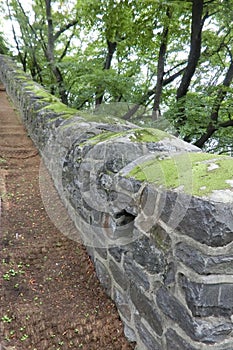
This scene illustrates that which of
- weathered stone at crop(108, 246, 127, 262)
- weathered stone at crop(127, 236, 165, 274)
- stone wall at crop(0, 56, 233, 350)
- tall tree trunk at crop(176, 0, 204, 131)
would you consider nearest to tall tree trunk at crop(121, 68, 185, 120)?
tall tree trunk at crop(176, 0, 204, 131)

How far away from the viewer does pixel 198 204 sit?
118 centimetres

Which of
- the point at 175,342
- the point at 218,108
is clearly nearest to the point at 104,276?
the point at 175,342

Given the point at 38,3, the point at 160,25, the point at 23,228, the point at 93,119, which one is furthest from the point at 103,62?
the point at 23,228

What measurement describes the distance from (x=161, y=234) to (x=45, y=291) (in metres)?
1.25

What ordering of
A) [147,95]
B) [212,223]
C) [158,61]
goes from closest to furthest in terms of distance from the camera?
[212,223] → [158,61] → [147,95]

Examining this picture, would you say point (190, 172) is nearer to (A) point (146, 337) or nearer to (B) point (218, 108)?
(A) point (146, 337)

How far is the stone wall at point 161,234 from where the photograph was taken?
1191 mm

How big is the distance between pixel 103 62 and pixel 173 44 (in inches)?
78.1

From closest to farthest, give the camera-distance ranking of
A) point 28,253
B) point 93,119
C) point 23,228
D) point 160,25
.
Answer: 1. point 28,253
2. point 23,228
3. point 93,119
4. point 160,25

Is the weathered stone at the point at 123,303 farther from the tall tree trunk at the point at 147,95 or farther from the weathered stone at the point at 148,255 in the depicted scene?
the tall tree trunk at the point at 147,95

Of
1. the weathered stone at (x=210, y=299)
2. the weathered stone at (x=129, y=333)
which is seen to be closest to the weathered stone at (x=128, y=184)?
the weathered stone at (x=210, y=299)

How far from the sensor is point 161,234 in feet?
4.61

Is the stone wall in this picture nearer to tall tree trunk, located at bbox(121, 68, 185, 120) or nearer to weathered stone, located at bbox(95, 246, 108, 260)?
weathered stone, located at bbox(95, 246, 108, 260)

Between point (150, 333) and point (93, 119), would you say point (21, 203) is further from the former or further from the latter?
point (150, 333)
